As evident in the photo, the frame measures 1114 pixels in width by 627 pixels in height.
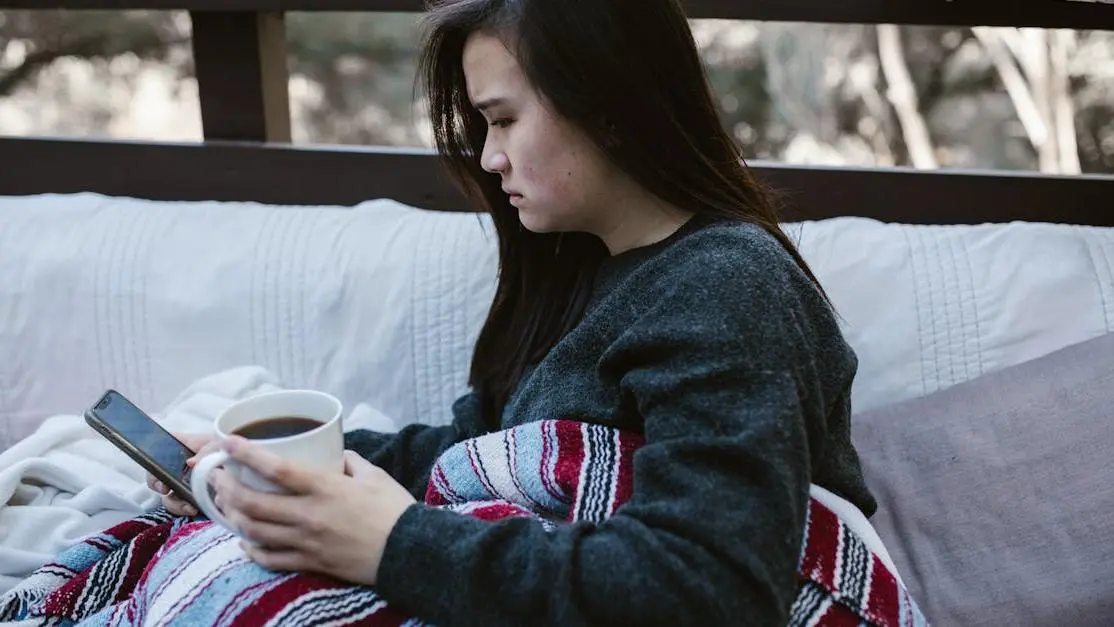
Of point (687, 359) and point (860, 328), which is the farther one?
point (860, 328)

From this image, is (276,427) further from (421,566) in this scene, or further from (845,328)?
(845,328)

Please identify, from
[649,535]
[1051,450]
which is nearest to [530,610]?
[649,535]

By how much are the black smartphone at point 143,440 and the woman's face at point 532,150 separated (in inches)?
15.4

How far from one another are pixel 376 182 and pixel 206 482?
3.15 feet

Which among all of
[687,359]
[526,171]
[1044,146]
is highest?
[526,171]

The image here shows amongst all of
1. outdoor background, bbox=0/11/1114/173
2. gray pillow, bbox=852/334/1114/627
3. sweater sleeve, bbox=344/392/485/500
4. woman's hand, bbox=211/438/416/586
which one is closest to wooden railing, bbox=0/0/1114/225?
gray pillow, bbox=852/334/1114/627

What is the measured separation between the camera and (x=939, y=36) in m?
3.78

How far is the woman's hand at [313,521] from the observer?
833 millimetres

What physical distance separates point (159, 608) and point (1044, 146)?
3.42 m

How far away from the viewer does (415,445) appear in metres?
1.23

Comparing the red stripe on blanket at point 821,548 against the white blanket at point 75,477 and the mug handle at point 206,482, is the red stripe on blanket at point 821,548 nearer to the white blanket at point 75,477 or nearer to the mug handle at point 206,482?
the mug handle at point 206,482

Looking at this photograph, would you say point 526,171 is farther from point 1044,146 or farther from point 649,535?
point 1044,146

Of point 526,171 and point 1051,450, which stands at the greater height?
point 526,171

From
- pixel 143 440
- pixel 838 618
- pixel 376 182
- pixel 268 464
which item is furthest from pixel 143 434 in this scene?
pixel 376 182
